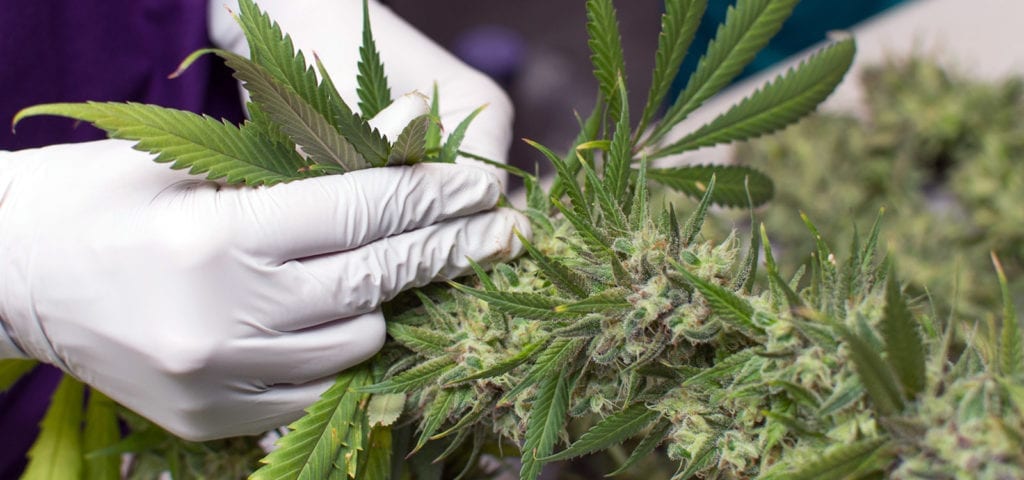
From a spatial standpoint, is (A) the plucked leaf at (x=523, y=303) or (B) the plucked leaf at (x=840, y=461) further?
(A) the plucked leaf at (x=523, y=303)

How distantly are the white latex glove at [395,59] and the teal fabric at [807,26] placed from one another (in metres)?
1.40

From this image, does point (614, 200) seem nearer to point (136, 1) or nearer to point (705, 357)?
point (705, 357)

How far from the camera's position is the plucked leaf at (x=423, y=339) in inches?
26.8

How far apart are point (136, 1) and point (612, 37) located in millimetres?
999

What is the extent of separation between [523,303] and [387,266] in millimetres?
251

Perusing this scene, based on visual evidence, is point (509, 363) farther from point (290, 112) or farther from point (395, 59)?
point (395, 59)

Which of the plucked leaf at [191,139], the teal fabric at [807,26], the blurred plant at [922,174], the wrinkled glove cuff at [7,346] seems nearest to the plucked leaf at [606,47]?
the plucked leaf at [191,139]

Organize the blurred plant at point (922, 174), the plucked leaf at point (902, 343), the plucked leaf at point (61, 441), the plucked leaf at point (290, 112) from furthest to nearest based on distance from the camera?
1. the blurred plant at point (922, 174)
2. the plucked leaf at point (61, 441)
3. the plucked leaf at point (290, 112)
4. the plucked leaf at point (902, 343)

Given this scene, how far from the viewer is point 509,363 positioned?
60 cm

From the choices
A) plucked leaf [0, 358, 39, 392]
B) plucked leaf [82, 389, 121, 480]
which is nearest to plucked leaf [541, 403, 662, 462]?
plucked leaf [82, 389, 121, 480]

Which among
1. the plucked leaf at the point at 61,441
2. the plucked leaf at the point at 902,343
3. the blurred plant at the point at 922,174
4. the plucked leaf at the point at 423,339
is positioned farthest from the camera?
the blurred plant at the point at 922,174

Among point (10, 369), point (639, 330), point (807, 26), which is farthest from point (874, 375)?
point (807, 26)

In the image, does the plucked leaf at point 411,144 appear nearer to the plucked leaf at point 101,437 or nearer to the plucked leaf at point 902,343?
the plucked leaf at point 902,343

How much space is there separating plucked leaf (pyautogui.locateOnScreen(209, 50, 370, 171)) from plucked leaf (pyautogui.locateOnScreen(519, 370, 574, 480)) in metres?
0.30
